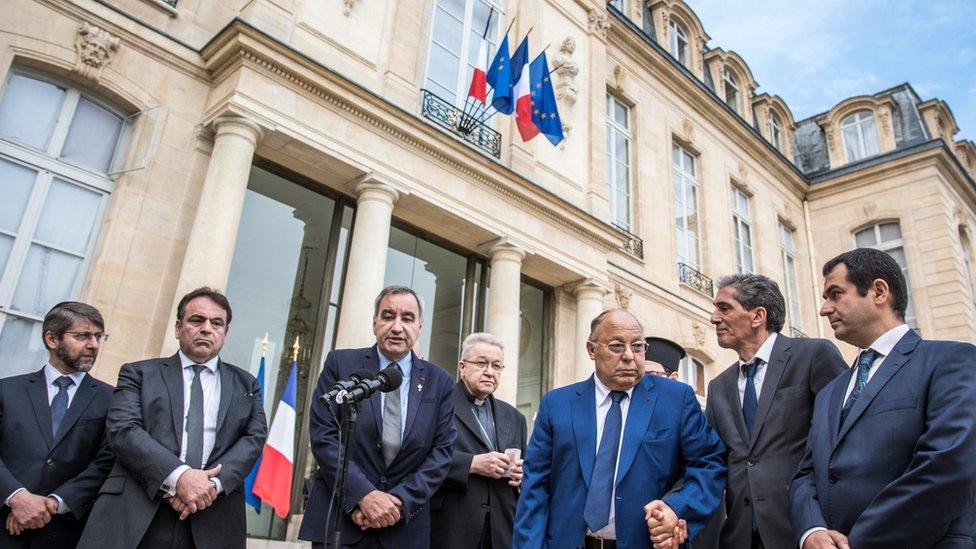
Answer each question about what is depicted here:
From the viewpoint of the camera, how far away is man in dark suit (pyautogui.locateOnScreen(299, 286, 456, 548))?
297 cm

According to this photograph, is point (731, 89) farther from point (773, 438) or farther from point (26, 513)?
point (26, 513)

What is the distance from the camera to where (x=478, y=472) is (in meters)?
3.64

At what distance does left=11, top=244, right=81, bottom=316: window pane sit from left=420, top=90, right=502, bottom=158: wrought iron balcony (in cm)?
421

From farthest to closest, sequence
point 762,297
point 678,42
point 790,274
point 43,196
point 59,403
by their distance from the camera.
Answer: point 790,274 → point 678,42 → point 43,196 → point 59,403 → point 762,297

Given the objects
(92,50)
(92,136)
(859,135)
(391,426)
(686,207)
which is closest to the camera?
(391,426)

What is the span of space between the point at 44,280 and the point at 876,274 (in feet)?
20.4

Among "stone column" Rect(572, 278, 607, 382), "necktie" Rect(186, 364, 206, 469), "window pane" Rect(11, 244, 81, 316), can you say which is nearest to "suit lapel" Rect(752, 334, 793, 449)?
"necktie" Rect(186, 364, 206, 469)

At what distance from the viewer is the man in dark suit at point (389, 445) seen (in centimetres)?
297

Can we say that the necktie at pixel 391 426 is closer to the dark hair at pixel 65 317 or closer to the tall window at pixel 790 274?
the dark hair at pixel 65 317

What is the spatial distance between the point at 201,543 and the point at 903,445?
2.77 metres

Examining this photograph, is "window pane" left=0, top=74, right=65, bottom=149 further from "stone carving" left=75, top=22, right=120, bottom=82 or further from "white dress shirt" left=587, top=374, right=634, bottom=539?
"white dress shirt" left=587, top=374, right=634, bottom=539

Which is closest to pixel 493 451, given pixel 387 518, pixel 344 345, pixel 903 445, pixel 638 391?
pixel 387 518

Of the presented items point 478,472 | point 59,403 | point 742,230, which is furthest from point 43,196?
point 742,230

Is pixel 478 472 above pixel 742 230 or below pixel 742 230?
below
